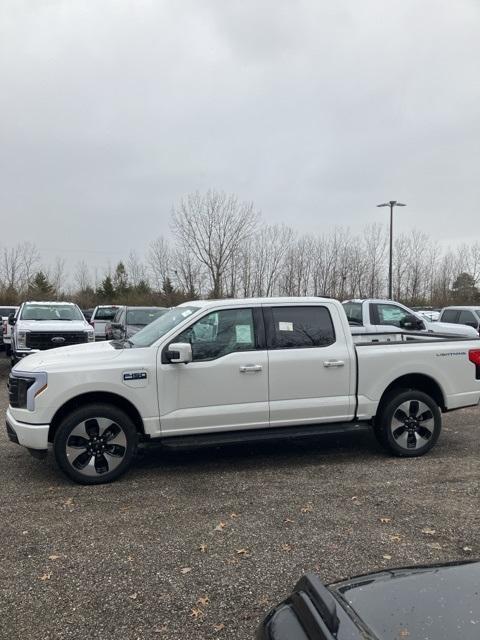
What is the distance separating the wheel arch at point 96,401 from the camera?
541cm

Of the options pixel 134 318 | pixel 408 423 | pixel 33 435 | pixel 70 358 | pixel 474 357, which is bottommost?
pixel 408 423

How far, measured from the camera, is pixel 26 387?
541 cm

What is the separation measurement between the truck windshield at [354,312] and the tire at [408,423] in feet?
25.8

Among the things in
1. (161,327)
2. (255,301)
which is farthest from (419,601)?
(161,327)

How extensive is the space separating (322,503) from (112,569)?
2012 millimetres

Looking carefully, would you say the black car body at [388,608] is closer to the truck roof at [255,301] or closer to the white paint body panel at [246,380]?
the white paint body panel at [246,380]

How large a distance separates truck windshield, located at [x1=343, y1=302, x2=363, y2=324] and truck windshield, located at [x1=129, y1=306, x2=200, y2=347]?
8.73m

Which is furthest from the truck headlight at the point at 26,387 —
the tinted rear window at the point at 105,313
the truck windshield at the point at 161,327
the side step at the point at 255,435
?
the tinted rear window at the point at 105,313

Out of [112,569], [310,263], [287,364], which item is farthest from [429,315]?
[112,569]

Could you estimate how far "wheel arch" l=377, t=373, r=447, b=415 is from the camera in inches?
252

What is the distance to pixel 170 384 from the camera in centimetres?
558

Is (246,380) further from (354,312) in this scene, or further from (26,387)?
(354,312)

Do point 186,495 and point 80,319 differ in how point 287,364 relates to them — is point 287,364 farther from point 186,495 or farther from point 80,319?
point 80,319

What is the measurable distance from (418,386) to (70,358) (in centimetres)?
416
